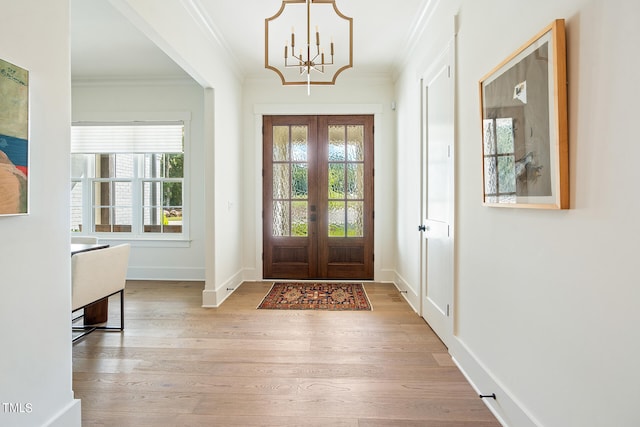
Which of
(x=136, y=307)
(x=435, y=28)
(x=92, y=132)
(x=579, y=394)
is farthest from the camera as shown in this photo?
(x=92, y=132)

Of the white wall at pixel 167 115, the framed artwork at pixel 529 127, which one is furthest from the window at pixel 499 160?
the white wall at pixel 167 115

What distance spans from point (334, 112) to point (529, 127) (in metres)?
3.64

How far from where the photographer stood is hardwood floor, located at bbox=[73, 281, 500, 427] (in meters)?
1.90

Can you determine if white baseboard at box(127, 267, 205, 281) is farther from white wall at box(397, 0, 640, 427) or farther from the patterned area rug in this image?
white wall at box(397, 0, 640, 427)

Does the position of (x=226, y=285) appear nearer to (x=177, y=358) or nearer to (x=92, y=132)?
(x=177, y=358)

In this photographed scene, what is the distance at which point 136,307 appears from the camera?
379 centimetres

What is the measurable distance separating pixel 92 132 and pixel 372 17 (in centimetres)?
416

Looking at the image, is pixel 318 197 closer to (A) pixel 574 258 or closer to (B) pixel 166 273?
(B) pixel 166 273

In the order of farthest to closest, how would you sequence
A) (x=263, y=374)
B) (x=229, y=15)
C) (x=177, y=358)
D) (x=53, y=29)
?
1. (x=229, y=15)
2. (x=177, y=358)
3. (x=263, y=374)
4. (x=53, y=29)

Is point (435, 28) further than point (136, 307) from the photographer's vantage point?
No

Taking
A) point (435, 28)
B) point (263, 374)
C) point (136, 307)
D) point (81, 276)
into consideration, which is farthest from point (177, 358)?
point (435, 28)

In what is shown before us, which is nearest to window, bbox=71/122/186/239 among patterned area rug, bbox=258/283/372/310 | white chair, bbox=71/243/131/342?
patterned area rug, bbox=258/283/372/310

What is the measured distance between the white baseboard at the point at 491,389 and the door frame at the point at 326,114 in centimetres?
251

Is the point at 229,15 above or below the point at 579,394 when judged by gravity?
above
